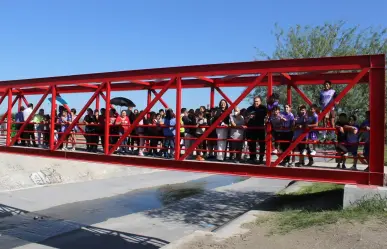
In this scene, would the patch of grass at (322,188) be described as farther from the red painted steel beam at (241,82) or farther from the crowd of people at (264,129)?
the red painted steel beam at (241,82)

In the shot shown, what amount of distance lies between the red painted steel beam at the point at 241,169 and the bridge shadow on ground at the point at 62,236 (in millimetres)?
3100

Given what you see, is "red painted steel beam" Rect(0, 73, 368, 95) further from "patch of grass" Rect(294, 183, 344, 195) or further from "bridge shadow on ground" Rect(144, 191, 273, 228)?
"bridge shadow on ground" Rect(144, 191, 273, 228)

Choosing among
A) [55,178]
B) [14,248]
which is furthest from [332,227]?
[55,178]

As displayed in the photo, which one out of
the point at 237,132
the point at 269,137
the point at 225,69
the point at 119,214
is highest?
the point at 225,69

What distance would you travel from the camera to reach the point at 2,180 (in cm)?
Answer: 2066

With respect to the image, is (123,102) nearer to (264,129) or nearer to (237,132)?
(237,132)

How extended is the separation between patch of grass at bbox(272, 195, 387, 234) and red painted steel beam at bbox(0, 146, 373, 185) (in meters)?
0.43

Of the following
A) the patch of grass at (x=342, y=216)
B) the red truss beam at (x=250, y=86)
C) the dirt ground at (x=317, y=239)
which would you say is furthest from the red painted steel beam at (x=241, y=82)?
the dirt ground at (x=317, y=239)

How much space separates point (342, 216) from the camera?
6.86 m

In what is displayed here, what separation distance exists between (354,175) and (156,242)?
681 centimetres

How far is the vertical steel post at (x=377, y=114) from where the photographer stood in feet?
21.7

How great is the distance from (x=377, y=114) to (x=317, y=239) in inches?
99.3

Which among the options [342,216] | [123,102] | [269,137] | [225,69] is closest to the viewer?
[342,216]

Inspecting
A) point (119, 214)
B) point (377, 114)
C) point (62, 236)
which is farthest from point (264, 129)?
point (119, 214)
